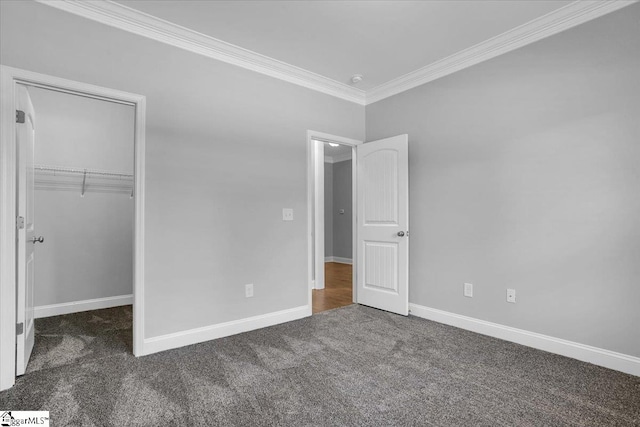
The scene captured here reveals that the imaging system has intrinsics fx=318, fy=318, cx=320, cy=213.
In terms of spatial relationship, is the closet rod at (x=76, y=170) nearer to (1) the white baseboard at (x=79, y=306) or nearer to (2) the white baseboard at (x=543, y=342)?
(1) the white baseboard at (x=79, y=306)

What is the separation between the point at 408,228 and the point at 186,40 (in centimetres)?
284

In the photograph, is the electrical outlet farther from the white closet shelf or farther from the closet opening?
the white closet shelf

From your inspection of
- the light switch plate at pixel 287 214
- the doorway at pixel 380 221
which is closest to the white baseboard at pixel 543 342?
the doorway at pixel 380 221

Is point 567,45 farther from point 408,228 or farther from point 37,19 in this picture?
point 37,19

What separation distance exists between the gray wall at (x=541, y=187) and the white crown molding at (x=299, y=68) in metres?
0.09

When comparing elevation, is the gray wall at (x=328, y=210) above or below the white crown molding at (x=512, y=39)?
below

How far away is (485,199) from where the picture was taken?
2990mm

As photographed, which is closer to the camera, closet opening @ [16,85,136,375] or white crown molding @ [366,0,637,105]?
white crown molding @ [366,0,637,105]

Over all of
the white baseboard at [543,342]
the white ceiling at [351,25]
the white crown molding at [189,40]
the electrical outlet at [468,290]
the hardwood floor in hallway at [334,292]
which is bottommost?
the hardwood floor in hallway at [334,292]

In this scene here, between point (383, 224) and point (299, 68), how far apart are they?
196 centimetres

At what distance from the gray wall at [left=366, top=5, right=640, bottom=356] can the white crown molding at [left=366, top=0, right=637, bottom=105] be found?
0.20 ft

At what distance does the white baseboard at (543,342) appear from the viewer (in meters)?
2.24

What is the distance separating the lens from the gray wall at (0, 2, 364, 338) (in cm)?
230

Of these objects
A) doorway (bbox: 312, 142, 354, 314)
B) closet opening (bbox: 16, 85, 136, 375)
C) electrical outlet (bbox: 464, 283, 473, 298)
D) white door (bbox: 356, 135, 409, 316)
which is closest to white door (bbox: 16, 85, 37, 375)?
closet opening (bbox: 16, 85, 136, 375)
